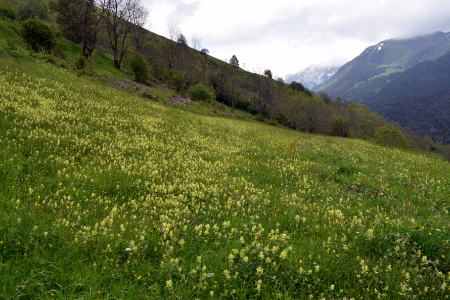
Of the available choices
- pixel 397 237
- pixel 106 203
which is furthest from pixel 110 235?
pixel 397 237

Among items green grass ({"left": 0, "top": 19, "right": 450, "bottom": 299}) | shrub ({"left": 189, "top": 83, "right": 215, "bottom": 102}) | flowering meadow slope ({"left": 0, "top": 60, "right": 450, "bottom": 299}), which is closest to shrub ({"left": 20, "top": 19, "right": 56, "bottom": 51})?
shrub ({"left": 189, "top": 83, "right": 215, "bottom": 102})

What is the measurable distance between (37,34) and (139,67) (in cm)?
1556

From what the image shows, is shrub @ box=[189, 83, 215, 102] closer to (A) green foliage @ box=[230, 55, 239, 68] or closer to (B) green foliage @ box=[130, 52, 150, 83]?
(B) green foliage @ box=[130, 52, 150, 83]

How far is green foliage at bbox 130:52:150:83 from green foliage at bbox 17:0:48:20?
3138 cm

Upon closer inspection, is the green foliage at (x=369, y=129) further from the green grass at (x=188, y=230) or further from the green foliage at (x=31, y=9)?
the green foliage at (x=31, y=9)

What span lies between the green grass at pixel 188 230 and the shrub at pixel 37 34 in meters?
25.4

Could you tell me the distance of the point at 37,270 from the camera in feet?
8.94

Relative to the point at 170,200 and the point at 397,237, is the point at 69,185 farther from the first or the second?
the point at 397,237

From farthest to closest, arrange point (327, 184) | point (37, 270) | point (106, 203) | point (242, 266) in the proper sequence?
1. point (327, 184)
2. point (106, 203)
3. point (242, 266)
4. point (37, 270)

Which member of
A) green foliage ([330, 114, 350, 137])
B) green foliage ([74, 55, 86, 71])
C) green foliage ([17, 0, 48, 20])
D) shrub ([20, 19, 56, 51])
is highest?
green foliage ([17, 0, 48, 20])

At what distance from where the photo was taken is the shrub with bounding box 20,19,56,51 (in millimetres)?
24719

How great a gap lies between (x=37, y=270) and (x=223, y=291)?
2.61 meters

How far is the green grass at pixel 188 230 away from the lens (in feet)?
9.58

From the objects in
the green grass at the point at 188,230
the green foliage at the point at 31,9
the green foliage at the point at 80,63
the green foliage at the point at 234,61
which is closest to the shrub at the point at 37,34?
the green foliage at the point at 80,63
